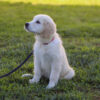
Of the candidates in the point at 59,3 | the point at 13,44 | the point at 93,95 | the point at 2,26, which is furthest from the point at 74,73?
the point at 59,3

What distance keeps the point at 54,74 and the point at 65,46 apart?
2.98 m

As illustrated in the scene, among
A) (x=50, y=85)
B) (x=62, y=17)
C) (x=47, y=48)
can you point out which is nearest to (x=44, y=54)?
(x=47, y=48)

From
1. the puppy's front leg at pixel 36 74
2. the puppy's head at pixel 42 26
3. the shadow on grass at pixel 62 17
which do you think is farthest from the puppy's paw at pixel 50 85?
the shadow on grass at pixel 62 17

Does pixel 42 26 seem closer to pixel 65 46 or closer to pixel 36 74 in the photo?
pixel 36 74

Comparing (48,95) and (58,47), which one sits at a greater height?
(58,47)

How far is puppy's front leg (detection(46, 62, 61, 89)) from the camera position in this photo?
13.9ft

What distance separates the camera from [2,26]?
9.05 meters

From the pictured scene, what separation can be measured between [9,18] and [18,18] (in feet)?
1.45

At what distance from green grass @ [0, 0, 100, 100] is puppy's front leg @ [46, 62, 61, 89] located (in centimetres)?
9

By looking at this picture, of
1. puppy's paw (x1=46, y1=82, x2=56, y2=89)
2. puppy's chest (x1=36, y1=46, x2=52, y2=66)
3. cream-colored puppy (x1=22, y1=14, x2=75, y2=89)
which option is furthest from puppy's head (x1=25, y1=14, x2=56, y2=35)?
puppy's paw (x1=46, y1=82, x2=56, y2=89)

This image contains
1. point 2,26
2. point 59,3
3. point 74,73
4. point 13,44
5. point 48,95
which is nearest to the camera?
point 48,95

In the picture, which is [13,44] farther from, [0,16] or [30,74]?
[0,16]

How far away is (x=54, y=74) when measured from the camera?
4.28 metres

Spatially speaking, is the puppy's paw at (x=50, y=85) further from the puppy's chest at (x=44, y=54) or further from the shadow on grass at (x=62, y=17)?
the shadow on grass at (x=62, y=17)
